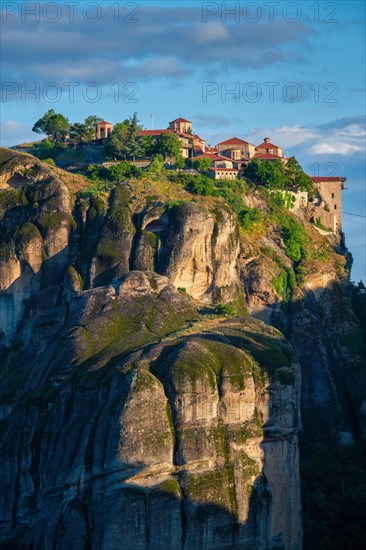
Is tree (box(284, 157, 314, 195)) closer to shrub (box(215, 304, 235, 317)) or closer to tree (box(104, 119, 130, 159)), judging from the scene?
tree (box(104, 119, 130, 159))

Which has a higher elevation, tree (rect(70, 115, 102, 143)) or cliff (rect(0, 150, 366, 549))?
tree (rect(70, 115, 102, 143))

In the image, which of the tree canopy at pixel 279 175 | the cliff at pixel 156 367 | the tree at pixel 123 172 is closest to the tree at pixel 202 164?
the tree canopy at pixel 279 175

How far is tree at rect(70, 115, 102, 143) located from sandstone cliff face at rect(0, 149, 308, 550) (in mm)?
20747

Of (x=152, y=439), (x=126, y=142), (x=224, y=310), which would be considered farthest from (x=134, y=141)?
(x=152, y=439)

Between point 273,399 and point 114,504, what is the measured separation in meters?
9.74

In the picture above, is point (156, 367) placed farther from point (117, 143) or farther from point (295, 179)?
point (295, 179)

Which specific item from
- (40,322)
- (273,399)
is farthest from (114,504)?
(40,322)

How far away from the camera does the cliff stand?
7969 centimetres

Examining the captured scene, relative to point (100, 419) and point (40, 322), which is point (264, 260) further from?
A: point (100, 419)

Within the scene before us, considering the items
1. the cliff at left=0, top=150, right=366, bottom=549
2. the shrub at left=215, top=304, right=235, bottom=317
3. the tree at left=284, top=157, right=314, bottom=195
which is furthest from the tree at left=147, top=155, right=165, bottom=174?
the shrub at left=215, top=304, right=235, bottom=317

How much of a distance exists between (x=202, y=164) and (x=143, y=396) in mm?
32810

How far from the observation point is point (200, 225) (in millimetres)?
96375

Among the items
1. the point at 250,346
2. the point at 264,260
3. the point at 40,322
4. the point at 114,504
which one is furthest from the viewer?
the point at 264,260

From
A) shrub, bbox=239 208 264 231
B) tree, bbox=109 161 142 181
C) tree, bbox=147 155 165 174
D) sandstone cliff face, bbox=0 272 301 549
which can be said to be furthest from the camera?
tree, bbox=147 155 165 174
